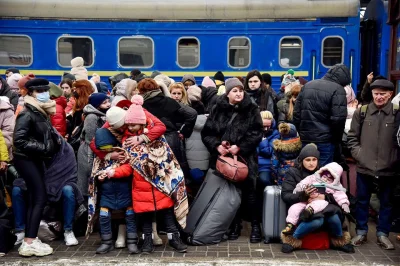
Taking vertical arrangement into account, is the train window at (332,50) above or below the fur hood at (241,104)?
above

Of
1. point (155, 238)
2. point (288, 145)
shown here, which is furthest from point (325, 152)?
point (155, 238)

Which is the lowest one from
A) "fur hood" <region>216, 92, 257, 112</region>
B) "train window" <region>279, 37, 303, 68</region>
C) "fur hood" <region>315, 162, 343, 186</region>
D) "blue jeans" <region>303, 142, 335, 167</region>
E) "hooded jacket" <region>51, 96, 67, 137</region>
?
"fur hood" <region>315, 162, 343, 186</region>

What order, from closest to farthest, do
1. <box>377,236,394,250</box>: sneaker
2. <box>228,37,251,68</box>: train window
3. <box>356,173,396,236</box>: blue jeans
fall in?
1. <box>377,236,394,250</box>: sneaker
2. <box>356,173,396,236</box>: blue jeans
3. <box>228,37,251,68</box>: train window

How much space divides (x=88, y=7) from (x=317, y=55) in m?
5.54

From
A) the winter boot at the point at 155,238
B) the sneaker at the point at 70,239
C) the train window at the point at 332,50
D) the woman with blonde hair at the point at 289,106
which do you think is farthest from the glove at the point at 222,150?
the train window at the point at 332,50

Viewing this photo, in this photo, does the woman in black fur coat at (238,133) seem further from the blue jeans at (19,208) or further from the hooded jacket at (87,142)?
the blue jeans at (19,208)

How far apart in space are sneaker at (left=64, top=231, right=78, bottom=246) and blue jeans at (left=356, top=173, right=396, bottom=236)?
132 inches

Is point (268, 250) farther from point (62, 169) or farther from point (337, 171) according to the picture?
point (62, 169)

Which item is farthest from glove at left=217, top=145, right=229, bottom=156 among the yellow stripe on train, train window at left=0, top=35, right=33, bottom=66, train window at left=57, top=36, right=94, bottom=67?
train window at left=0, top=35, right=33, bottom=66

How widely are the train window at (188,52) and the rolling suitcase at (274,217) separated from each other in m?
6.55

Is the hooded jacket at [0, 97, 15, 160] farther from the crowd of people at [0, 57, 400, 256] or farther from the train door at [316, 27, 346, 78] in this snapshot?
the train door at [316, 27, 346, 78]

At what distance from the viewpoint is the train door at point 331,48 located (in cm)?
1170

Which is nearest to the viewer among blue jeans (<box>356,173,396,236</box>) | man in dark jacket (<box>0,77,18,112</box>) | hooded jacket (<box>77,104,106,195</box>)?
blue jeans (<box>356,173,396,236</box>)

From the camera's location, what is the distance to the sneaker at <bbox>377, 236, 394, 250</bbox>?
563 centimetres
